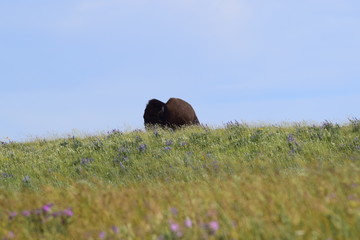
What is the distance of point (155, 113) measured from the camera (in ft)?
78.0

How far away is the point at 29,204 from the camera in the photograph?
5449mm

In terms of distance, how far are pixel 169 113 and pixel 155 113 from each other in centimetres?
88

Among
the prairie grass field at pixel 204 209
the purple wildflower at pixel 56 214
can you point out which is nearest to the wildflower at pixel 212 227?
the prairie grass field at pixel 204 209

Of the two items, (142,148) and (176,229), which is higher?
(142,148)

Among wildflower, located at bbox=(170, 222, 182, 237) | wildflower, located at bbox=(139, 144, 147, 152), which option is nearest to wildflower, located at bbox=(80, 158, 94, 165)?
wildflower, located at bbox=(139, 144, 147, 152)

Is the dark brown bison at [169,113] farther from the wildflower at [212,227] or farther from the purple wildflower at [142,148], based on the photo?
the wildflower at [212,227]

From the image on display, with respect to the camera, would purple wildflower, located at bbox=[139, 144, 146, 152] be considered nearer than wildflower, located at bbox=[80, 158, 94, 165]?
No

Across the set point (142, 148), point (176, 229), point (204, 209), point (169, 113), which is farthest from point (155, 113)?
point (176, 229)

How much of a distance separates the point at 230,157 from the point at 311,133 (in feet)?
12.8

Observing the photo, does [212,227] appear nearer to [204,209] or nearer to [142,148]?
[204,209]

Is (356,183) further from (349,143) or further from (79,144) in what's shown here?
(79,144)

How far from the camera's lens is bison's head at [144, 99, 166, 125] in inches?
927

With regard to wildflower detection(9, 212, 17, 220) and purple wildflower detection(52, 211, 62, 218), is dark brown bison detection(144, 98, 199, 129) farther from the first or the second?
purple wildflower detection(52, 211, 62, 218)

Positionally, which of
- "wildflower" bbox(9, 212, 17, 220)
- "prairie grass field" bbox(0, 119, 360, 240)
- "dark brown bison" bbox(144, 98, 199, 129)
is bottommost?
"prairie grass field" bbox(0, 119, 360, 240)
